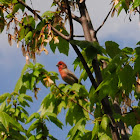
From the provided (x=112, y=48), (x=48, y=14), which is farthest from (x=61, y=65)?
(x=112, y=48)

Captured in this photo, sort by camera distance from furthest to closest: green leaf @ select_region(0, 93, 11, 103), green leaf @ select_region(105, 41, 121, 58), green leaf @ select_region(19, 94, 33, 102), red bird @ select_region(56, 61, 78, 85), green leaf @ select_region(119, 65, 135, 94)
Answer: red bird @ select_region(56, 61, 78, 85) < green leaf @ select_region(19, 94, 33, 102) < green leaf @ select_region(0, 93, 11, 103) < green leaf @ select_region(105, 41, 121, 58) < green leaf @ select_region(119, 65, 135, 94)

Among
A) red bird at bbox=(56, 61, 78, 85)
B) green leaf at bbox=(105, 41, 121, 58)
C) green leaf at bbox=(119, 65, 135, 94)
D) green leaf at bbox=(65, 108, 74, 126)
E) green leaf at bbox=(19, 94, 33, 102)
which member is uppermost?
red bird at bbox=(56, 61, 78, 85)

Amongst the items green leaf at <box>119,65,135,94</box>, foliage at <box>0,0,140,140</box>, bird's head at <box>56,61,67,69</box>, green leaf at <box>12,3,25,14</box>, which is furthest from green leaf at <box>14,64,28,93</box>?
bird's head at <box>56,61,67,69</box>

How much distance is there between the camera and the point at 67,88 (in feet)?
17.9

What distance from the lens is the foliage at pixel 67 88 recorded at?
2943 millimetres

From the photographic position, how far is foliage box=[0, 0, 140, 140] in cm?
294

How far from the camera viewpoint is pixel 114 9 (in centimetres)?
450

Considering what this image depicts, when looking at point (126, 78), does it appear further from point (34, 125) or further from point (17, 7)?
point (34, 125)

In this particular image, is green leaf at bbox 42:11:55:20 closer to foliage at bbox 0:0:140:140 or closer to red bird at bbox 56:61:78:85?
foliage at bbox 0:0:140:140

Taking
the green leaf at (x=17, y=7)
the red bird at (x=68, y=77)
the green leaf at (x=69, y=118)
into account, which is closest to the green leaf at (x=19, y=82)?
the green leaf at (x=69, y=118)

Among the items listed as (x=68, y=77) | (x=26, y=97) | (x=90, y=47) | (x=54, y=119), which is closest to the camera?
(x=90, y=47)

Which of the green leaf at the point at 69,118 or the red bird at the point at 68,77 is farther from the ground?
the red bird at the point at 68,77

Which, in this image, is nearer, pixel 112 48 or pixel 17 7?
pixel 112 48

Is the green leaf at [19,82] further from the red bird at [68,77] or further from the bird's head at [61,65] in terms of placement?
the bird's head at [61,65]
